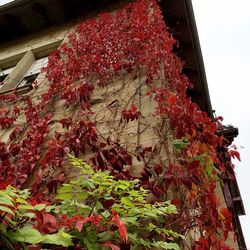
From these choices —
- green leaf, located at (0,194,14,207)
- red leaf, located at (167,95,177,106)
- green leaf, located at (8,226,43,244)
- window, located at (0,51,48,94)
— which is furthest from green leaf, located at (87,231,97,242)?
window, located at (0,51,48,94)

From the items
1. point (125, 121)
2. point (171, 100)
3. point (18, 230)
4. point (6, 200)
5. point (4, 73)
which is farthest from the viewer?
point (4, 73)

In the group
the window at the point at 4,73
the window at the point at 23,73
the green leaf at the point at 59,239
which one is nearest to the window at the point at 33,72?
the window at the point at 23,73

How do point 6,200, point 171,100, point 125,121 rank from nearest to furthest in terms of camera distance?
point 6,200, point 171,100, point 125,121

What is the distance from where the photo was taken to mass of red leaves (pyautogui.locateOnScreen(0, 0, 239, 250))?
8.36 feet

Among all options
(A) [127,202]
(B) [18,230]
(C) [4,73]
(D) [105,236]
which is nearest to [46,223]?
(B) [18,230]

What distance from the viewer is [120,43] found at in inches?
183

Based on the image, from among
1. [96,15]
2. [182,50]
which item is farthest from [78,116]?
[182,50]

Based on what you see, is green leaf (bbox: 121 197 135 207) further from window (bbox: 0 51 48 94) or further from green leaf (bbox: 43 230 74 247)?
window (bbox: 0 51 48 94)

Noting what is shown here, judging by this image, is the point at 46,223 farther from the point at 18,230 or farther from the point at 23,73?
the point at 23,73

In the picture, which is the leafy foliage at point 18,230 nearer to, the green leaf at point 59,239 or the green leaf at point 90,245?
the green leaf at point 59,239

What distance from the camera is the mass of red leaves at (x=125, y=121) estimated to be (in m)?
2.55

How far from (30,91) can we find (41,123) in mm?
1190

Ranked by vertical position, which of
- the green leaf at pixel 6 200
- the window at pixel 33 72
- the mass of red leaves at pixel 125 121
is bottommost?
the green leaf at pixel 6 200

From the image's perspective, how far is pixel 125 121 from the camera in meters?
3.35
